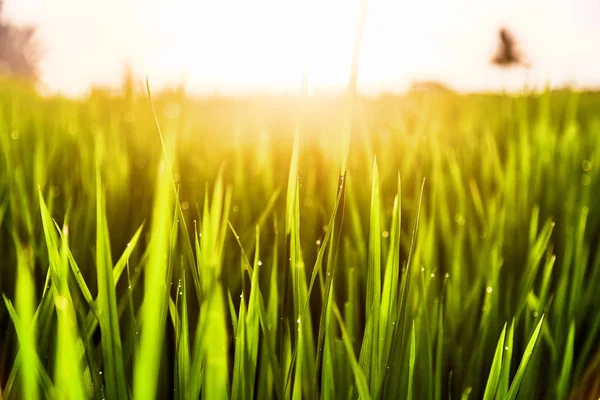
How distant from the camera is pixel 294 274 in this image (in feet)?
1.05

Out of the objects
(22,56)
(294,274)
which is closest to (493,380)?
(294,274)

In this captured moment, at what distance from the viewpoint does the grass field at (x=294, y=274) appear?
0.95ft

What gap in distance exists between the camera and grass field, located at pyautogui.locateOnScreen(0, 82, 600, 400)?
29cm

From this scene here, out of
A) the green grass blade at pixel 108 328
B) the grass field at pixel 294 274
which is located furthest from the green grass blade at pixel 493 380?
the green grass blade at pixel 108 328

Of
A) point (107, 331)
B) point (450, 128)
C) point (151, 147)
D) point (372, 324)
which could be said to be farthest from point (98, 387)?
point (450, 128)

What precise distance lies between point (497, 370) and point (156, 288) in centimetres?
21

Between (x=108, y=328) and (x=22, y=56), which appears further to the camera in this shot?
(x=22, y=56)

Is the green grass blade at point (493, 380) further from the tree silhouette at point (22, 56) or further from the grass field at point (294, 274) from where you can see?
the tree silhouette at point (22, 56)

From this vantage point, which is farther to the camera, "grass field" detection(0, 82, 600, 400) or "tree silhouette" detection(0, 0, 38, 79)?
"tree silhouette" detection(0, 0, 38, 79)

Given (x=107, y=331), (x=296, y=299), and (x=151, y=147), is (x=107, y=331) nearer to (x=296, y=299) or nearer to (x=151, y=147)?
(x=296, y=299)

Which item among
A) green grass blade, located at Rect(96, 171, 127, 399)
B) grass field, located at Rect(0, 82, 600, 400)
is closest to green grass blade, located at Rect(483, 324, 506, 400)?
grass field, located at Rect(0, 82, 600, 400)

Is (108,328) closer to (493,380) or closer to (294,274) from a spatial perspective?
(294,274)

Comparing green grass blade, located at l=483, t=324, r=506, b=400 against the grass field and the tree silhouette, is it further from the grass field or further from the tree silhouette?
the tree silhouette

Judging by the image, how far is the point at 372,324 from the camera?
304 mm
